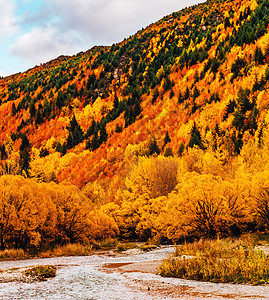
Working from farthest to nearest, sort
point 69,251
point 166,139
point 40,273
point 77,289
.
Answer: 1. point 166,139
2. point 69,251
3. point 40,273
4. point 77,289

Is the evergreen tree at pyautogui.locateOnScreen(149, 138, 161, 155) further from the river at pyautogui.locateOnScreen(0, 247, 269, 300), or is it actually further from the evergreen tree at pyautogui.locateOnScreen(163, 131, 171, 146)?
the river at pyautogui.locateOnScreen(0, 247, 269, 300)

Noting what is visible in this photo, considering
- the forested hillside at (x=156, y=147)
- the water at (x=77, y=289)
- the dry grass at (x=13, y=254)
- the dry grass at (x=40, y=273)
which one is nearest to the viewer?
the water at (x=77, y=289)

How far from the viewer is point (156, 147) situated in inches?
3686

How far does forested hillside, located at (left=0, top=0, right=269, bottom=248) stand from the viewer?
34531mm

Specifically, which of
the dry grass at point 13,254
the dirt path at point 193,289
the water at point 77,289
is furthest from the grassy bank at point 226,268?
the dry grass at point 13,254

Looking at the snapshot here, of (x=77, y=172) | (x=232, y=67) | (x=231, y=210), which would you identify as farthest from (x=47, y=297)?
(x=232, y=67)

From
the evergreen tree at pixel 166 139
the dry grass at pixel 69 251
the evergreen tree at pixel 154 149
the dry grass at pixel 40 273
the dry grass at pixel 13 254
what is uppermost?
the evergreen tree at pixel 166 139

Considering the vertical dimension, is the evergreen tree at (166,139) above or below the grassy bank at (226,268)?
above

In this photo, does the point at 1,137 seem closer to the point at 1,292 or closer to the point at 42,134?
the point at 42,134

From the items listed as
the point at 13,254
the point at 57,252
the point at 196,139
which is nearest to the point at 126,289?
the point at 13,254

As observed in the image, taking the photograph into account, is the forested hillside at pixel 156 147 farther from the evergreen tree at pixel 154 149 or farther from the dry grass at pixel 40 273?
the dry grass at pixel 40 273

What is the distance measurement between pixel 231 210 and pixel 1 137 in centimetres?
16964

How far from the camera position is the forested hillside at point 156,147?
3453 centimetres

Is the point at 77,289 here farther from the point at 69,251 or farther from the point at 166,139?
the point at 166,139
